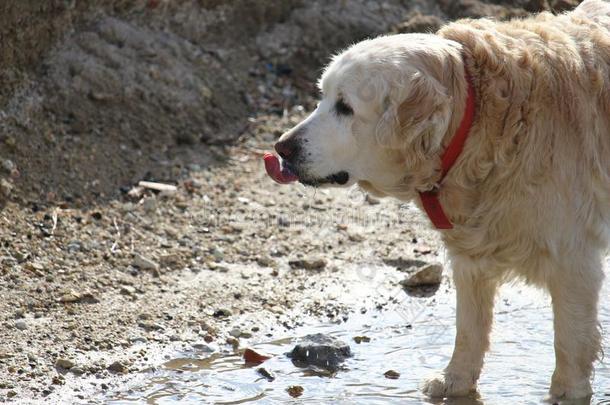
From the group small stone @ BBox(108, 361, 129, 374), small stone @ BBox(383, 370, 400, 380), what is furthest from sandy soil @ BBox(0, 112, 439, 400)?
small stone @ BBox(383, 370, 400, 380)

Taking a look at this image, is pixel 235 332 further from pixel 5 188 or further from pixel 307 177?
pixel 5 188

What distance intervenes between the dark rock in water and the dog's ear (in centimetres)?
138

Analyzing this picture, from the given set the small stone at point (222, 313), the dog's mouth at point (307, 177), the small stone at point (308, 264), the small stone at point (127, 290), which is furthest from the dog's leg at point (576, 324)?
the small stone at point (127, 290)

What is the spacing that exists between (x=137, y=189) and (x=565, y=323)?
11.4 ft

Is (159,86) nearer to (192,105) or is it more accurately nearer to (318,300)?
(192,105)

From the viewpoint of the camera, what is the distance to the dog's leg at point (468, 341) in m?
5.70

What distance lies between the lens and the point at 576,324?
5.29 m

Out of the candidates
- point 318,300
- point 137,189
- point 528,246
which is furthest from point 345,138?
point 137,189

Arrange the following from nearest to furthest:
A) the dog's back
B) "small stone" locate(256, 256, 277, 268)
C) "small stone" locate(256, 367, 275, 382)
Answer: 1. the dog's back
2. "small stone" locate(256, 367, 275, 382)
3. "small stone" locate(256, 256, 277, 268)

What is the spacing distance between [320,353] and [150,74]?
137 inches

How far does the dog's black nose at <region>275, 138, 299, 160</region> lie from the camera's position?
5.28m

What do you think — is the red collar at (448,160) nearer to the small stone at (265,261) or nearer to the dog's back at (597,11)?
the dog's back at (597,11)

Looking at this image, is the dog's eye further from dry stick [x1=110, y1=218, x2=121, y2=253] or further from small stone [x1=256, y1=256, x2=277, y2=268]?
dry stick [x1=110, y1=218, x2=121, y2=253]

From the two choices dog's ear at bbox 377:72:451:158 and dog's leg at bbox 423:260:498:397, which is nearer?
dog's ear at bbox 377:72:451:158
